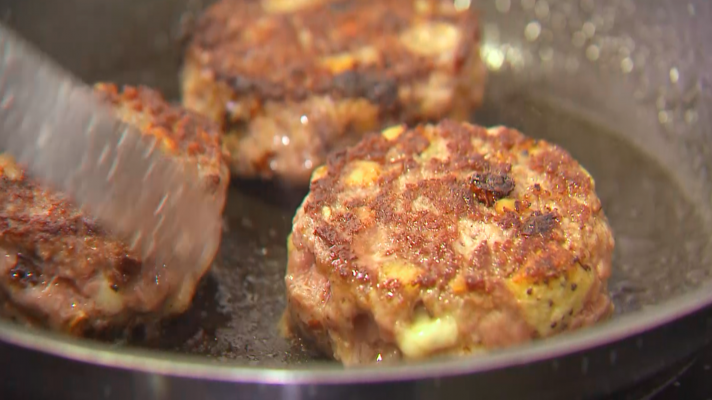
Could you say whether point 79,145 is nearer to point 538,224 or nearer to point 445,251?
point 445,251

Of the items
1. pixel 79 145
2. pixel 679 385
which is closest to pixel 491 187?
pixel 679 385

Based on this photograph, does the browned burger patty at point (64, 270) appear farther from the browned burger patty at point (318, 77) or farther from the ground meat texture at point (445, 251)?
the browned burger patty at point (318, 77)

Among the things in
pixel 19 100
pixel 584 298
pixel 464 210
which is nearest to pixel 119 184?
pixel 19 100

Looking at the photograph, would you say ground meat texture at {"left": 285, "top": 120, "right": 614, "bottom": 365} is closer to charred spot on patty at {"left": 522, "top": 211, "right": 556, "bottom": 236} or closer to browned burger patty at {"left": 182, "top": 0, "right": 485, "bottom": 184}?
charred spot on patty at {"left": 522, "top": 211, "right": 556, "bottom": 236}

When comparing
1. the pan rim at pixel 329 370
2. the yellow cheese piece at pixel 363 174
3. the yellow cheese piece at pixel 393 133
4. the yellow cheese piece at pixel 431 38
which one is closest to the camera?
the pan rim at pixel 329 370

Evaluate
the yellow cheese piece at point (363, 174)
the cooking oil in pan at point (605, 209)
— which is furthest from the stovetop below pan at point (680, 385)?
the yellow cheese piece at point (363, 174)

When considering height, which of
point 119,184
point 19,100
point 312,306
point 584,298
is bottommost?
point 312,306

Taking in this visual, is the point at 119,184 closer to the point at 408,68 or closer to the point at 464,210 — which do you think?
the point at 464,210
